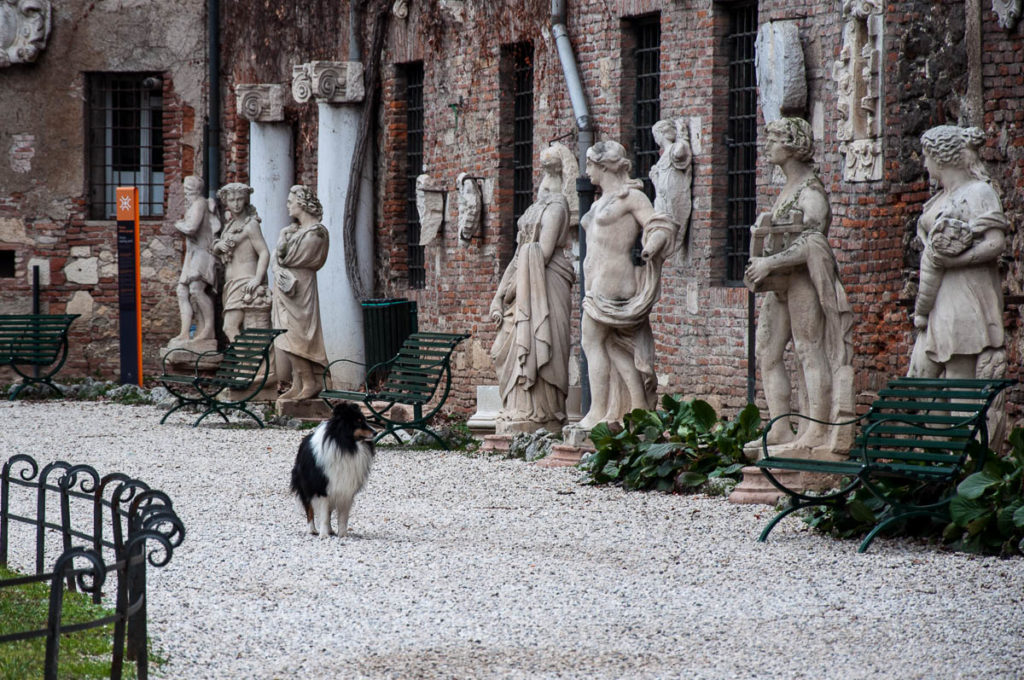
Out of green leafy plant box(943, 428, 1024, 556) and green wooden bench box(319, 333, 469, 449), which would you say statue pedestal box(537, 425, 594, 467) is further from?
green leafy plant box(943, 428, 1024, 556)

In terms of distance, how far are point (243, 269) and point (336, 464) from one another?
31.2 ft

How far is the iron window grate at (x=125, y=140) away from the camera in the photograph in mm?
20562

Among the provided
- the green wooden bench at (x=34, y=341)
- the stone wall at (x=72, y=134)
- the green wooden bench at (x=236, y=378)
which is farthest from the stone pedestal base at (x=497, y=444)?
the stone wall at (x=72, y=134)

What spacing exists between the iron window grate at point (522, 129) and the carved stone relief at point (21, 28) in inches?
278

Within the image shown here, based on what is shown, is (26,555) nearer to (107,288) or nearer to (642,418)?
(642,418)

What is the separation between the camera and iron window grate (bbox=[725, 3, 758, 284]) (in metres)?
13.3

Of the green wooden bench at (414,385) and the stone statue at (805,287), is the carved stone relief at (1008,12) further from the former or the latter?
the green wooden bench at (414,385)

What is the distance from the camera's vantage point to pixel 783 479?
936 cm

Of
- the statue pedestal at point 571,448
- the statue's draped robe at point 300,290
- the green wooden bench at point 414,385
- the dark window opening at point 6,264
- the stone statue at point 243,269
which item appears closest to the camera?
the statue pedestal at point 571,448

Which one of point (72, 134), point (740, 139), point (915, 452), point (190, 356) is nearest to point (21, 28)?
point (72, 134)

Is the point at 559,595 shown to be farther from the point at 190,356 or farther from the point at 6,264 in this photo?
the point at 6,264

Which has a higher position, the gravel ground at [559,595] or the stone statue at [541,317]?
the stone statue at [541,317]

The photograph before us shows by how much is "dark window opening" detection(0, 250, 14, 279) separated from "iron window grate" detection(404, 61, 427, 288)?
5.57m

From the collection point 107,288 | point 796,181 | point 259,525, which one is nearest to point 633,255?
point 796,181
